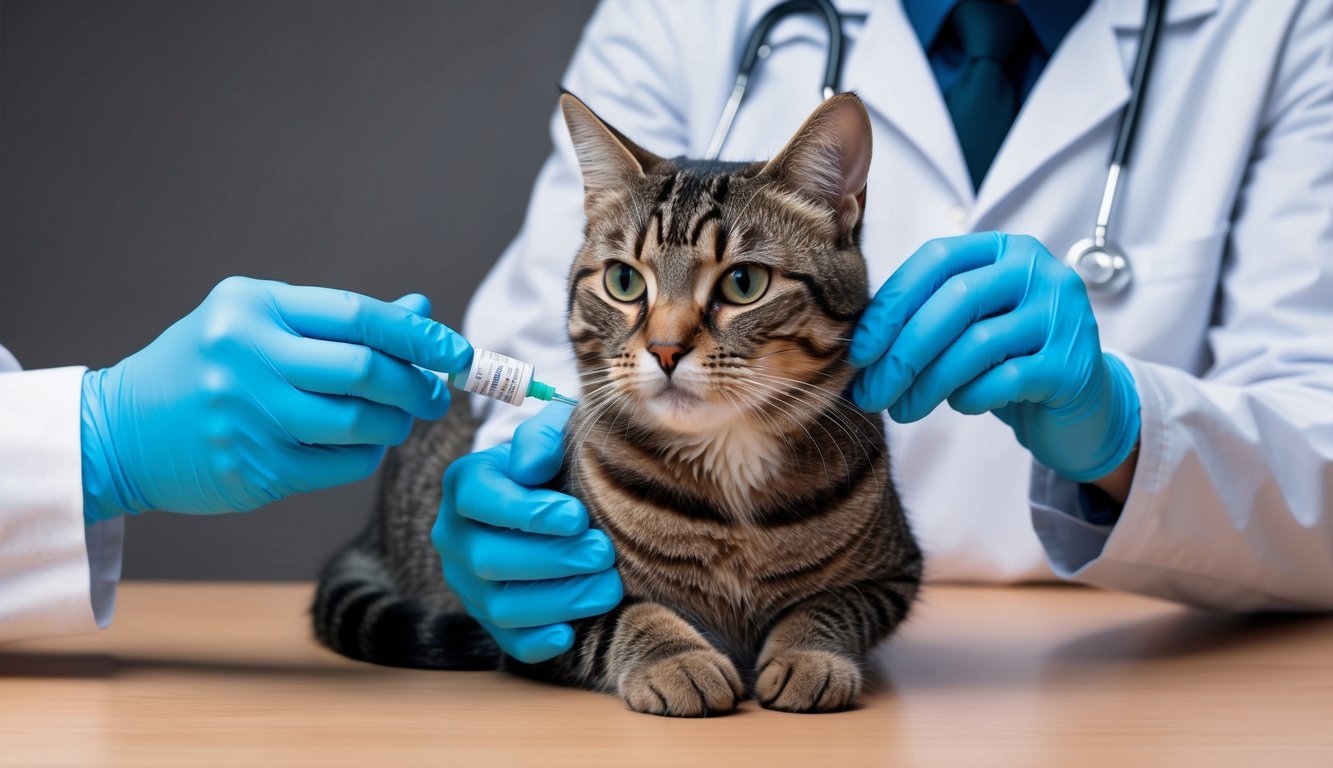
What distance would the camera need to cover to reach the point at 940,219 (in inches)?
69.2

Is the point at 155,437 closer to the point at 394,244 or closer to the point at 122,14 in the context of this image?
the point at 394,244

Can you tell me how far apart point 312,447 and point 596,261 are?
14.0 inches

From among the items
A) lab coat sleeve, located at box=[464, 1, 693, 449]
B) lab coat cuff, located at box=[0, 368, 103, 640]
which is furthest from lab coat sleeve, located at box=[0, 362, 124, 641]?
lab coat sleeve, located at box=[464, 1, 693, 449]

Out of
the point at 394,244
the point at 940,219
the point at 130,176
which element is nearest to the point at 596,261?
the point at 940,219

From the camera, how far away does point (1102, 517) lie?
1.46 m

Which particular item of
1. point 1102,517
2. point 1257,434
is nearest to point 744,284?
point 1102,517

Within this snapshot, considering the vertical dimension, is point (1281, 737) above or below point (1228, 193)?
below

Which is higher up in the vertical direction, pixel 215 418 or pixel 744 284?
pixel 744 284

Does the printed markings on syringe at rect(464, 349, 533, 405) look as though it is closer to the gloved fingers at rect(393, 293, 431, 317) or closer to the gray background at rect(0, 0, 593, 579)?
the gloved fingers at rect(393, 293, 431, 317)

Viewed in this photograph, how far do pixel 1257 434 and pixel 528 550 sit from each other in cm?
94

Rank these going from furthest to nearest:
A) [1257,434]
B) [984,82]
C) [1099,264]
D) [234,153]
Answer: [234,153] < [984,82] < [1099,264] < [1257,434]

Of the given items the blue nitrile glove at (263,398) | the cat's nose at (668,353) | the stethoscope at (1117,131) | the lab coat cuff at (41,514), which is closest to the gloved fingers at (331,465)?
the blue nitrile glove at (263,398)

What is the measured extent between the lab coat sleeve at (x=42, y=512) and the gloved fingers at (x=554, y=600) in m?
0.43

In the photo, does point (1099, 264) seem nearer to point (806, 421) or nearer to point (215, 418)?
point (806, 421)
